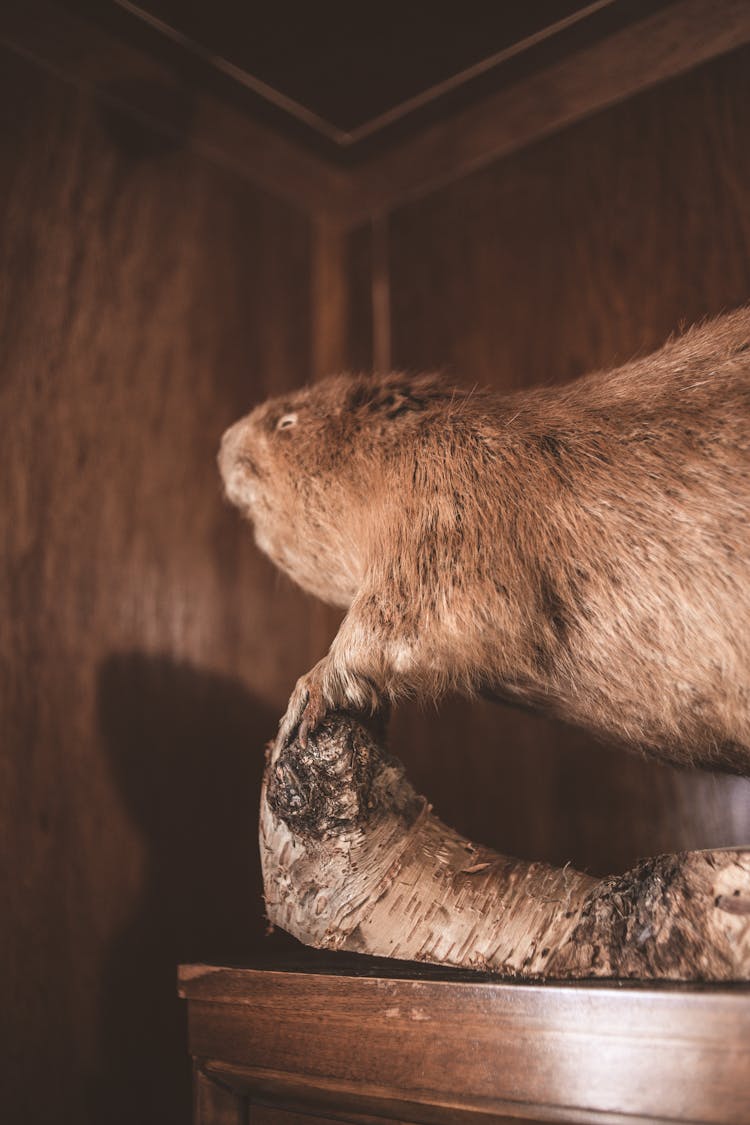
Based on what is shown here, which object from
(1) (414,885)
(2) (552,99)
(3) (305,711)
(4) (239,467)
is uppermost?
(2) (552,99)

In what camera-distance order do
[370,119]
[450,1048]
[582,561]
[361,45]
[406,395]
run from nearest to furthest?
[450,1048] < [582,561] < [406,395] < [361,45] < [370,119]

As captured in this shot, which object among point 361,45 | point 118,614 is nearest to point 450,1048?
point 118,614

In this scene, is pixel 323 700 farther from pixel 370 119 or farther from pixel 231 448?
pixel 370 119

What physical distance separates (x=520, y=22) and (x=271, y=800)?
119 cm

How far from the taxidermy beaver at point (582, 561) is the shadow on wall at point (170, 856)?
56cm

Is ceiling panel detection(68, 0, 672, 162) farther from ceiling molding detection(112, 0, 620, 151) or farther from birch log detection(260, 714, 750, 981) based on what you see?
birch log detection(260, 714, 750, 981)

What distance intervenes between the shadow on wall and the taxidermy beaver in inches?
21.9

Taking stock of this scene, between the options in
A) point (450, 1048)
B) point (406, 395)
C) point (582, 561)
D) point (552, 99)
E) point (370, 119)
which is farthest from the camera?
point (370, 119)

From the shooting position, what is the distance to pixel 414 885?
0.91 m

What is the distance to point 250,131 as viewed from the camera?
5.47 ft

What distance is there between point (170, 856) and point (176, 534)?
515mm

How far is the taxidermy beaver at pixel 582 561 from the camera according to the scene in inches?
32.4

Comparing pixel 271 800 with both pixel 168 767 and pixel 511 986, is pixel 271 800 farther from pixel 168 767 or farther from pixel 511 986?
pixel 168 767

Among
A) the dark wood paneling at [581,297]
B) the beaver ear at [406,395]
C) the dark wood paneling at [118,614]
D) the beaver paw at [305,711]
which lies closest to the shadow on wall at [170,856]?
the dark wood paneling at [118,614]
